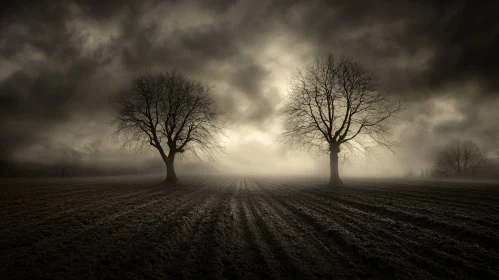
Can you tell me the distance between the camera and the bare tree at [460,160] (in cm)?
6500

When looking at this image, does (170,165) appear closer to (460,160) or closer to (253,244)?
(253,244)

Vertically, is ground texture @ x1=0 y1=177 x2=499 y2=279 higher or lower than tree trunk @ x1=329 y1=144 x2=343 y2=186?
lower

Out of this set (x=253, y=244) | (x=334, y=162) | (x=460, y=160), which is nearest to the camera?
(x=253, y=244)

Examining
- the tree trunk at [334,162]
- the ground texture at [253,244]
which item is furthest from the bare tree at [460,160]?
the ground texture at [253,244]

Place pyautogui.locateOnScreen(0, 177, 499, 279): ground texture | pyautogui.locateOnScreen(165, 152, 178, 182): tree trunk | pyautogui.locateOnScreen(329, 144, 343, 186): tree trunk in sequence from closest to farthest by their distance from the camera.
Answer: pyautogui.locateOnScreen(0, 177, 499, 279): ground texture → pyautogui.locateOnScreen(329, 144, 343, 186): tree trunk → pyautogui.locateOnScreen(165, 152, 178, 182): tree trunk

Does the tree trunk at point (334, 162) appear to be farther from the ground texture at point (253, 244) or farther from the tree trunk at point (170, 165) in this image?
the tree trunk at point (170, 165)

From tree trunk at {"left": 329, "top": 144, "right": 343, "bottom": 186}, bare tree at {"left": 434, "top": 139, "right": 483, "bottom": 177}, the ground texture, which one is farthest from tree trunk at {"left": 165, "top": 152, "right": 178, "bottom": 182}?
bare tree at {"left": 434, "top": 139, "right": 483, "bottom": 177}

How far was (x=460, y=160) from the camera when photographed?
65875 millimetres

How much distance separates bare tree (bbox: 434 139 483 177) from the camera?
213 feet

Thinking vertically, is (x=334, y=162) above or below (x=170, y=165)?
above

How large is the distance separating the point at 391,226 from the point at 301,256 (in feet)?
14.6

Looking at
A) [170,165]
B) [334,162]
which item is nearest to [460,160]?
[334,162]

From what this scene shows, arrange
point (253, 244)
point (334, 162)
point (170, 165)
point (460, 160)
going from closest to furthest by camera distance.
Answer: point (253, 244) < point (334, 162) < point (170, 165) < point (460, 160)

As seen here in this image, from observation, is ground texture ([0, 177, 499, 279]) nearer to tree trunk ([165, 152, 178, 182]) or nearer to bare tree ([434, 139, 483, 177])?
tree trunk ([165, 152, 178, 182])
